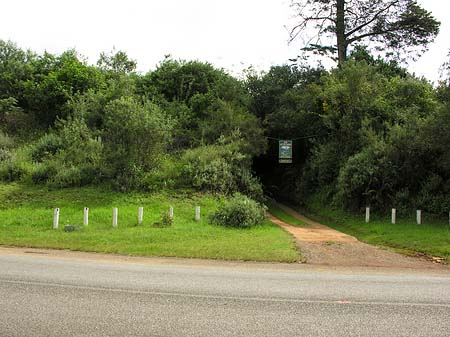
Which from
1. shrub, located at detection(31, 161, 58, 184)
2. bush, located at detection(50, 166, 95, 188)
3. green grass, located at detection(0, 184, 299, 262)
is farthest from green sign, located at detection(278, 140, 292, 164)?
shrub, located at detection(31, 161, 58, 184)

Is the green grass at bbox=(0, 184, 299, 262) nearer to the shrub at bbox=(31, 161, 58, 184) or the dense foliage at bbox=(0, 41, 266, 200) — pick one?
the shrub at bbox=(31, 161, 58, 184)

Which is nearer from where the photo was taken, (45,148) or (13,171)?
(13,171)

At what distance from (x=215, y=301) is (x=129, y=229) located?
12.0 m

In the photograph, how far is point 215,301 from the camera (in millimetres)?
7699

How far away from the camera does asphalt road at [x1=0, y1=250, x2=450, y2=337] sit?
6098mm

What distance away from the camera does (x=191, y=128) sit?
37.3 m

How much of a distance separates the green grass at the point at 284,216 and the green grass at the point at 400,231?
5.40 feet

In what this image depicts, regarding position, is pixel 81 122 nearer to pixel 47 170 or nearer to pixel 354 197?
pixel 47 170

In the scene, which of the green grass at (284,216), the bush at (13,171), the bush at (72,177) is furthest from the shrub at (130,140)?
the green grass at (284,216)

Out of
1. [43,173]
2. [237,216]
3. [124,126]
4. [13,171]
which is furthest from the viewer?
[13,171]

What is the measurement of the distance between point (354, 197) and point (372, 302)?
19426 millimetres

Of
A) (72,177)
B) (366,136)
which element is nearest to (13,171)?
(72,177)

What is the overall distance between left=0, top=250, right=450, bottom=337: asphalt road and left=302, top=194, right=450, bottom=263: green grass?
Result: 14.5 ft

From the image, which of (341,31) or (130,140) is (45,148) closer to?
(130,140)
